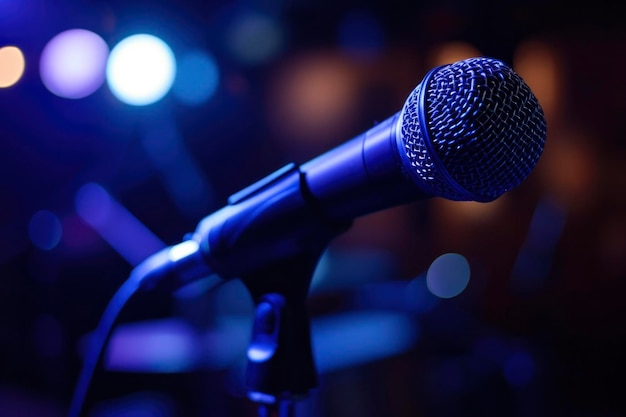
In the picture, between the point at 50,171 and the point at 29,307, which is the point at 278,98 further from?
the point at 29,307

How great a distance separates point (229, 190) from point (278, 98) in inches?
32.0

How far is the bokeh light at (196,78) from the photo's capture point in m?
2.95

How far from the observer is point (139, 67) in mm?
2271

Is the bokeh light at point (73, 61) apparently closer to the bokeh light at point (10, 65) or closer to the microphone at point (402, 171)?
the bokeh light at point (10, 65)

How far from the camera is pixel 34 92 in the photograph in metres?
2.43

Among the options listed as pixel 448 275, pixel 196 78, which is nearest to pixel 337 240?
pixel 448 275

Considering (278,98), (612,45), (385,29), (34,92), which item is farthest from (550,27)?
(34,92)

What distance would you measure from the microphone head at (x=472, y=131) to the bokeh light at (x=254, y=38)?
2890mm

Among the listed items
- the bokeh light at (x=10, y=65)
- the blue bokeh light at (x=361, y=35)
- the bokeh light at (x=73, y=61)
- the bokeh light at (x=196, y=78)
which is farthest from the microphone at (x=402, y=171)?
the blue bokeh light at (x=361, y=35)

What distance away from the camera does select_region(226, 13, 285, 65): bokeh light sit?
3.24 metres

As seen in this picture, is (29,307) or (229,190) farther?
(229,190)

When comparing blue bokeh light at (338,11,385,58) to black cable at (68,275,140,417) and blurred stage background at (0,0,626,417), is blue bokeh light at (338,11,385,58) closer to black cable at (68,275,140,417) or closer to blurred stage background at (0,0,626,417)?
blurred stage background at (0,0,626,417)

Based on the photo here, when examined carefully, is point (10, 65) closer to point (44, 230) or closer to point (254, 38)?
point (44, 230)

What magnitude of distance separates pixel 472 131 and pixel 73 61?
2335 millimetres
